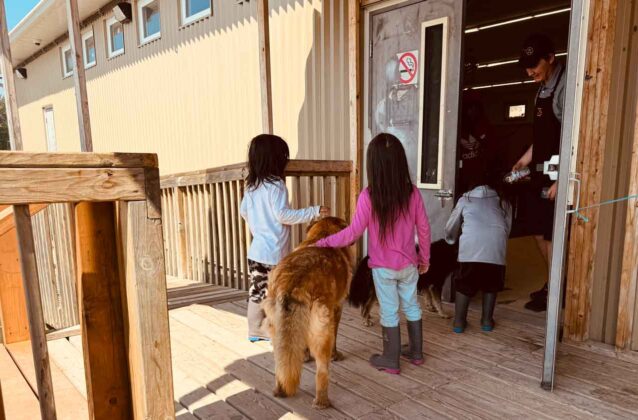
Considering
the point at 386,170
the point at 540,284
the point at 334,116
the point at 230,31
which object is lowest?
the point at 540,284

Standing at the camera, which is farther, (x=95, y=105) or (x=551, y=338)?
(x=95, y=105)

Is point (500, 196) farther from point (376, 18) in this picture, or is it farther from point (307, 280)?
point (376, 18)

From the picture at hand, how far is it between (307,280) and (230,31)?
589cm

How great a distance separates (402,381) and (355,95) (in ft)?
9.70

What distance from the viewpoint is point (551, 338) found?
8.05ft

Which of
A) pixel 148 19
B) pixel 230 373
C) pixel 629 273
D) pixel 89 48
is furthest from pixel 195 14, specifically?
pixel 629 273

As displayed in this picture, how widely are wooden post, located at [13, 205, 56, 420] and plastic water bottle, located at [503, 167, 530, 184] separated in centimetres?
336

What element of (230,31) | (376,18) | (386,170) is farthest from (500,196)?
(230,31)

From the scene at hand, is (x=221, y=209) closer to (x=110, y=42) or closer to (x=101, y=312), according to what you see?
(x=101, y=312)

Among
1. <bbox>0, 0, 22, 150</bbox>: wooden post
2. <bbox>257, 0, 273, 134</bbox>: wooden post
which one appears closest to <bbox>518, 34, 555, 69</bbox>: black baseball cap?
<bbox>257, 0, 273, 134</bbox>: wooden post

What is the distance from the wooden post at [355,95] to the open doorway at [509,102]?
3.51 ft

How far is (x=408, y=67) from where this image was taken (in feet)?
13.3

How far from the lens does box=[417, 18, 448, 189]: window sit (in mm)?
3795

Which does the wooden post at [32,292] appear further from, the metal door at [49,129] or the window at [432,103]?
the metal door at [49,129]
